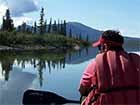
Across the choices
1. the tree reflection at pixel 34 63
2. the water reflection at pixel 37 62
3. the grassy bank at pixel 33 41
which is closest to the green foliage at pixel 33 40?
the grassy bank at pixel 33 41

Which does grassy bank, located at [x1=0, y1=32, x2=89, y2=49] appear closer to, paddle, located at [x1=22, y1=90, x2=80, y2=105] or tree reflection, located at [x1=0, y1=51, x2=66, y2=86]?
tree reflection, located at [x1=0, y1=51, x2=66, y2=86]

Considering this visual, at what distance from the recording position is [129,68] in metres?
6.17

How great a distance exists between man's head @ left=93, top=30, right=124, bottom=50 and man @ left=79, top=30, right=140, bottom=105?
0.10 m

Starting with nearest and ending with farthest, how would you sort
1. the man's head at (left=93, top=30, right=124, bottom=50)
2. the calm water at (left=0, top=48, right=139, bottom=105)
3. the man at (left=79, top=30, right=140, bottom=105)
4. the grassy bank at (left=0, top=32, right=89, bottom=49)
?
the man at (left=79, top=30, right=140, bottom=105) → the man's head at (left=93, top=30, right=124, bottom=50) → the calm water at (left=0, top=48, right=139, bottom=105) → the grassy bank at (left=0, top=32, right=89, bottom=49)

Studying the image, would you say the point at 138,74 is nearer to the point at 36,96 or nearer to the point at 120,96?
the point at 120,96

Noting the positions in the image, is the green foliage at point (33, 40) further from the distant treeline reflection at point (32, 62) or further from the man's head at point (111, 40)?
the man's head at point (111, 40)

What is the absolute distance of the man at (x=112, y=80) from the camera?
6098 millimetres

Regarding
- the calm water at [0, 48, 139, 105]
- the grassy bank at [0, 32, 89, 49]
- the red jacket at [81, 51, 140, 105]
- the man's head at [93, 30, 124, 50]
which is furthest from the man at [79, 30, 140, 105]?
the grassy bank at [0, 32, 89, 49]

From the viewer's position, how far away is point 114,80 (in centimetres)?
609

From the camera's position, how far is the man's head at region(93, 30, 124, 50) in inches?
250

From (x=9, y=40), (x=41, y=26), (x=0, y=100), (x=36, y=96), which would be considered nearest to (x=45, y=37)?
(x=41, y=26)

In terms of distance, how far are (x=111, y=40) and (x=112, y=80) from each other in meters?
0.49

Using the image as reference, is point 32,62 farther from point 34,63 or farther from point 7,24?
point 7,24

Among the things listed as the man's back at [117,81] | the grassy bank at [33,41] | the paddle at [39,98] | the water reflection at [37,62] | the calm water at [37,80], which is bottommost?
the grassy bank at [33,41]
